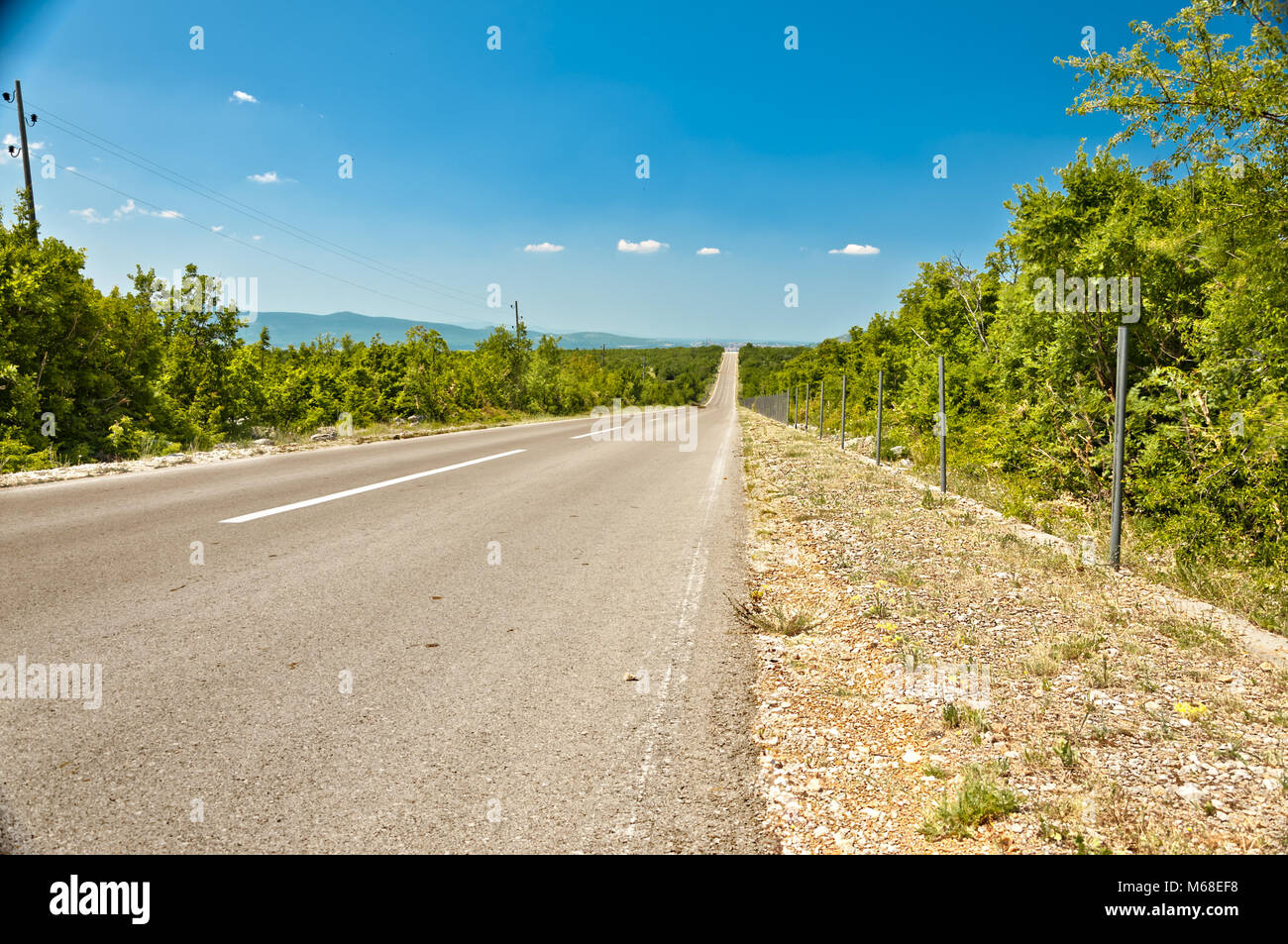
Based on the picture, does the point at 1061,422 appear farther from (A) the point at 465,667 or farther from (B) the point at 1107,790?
Result: (A) the point at 465,667

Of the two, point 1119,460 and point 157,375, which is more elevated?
point 157,375

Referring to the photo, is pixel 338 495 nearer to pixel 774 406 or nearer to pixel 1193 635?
pixel 1193 635

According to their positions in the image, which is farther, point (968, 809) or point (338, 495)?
point (338, 495)

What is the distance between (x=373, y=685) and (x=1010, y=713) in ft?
9.94

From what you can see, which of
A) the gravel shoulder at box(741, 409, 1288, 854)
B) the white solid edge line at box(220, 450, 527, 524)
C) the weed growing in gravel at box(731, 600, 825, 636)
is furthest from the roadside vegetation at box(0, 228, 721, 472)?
the gravel shoulder at box(741, 409, 1288, 854)

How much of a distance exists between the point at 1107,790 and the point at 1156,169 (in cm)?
597

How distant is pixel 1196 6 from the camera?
4.19 meters

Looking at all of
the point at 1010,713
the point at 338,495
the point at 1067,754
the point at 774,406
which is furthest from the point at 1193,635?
the point at 774,406

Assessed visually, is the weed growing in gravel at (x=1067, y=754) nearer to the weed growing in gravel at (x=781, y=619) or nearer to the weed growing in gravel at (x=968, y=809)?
the weed growing in gravel at (x=968, y=809)

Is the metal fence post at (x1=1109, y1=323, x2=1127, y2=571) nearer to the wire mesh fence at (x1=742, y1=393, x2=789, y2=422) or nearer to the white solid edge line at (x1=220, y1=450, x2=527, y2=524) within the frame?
the white solid edge line at (x1=220, y1=450, x2=527, y2=524)

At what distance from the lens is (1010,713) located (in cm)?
305

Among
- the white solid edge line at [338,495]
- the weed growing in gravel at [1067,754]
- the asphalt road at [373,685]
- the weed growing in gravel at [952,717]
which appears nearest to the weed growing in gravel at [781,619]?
the asphalt road at [373,685]

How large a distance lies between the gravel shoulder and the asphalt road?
0.32m

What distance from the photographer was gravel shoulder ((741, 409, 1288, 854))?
226cm
